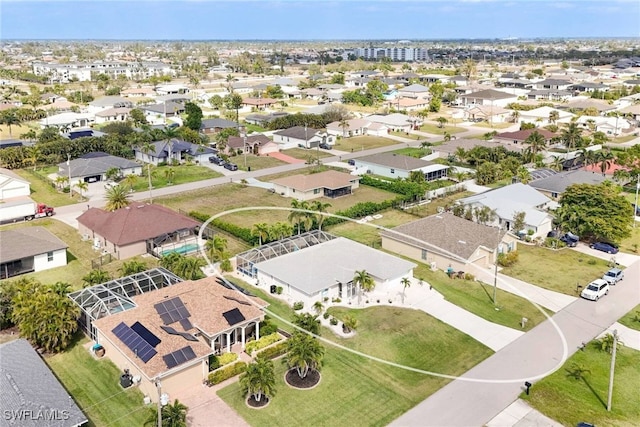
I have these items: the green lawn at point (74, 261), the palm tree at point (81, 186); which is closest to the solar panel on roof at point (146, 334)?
the green lawn at point (74, 261)

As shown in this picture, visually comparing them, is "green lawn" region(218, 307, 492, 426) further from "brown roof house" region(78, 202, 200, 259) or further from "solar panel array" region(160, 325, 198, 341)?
"brown roof house" region(78, 202, 200, 259)

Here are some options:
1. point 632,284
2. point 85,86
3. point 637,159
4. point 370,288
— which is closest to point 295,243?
point 370,288

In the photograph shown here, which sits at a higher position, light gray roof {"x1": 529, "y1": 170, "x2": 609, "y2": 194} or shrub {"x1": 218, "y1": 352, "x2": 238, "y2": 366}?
light gray roof {"x1": 529, "y1": 170, "x2": 609, "y2": 194}

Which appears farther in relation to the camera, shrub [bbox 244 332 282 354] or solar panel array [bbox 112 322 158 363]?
shrub [bbox 244 332 282 354]

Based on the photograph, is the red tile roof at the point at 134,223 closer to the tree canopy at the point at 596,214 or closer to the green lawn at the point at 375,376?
the green lawn at the point at 375,376

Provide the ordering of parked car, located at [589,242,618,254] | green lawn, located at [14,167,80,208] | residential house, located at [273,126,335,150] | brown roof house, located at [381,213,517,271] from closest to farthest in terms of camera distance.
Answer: brown roof house, located at [381,213,517,271], parked car, located at [589,242,618,254], green lawn, located at [14,167,80,208], residential house, located at [273,126,335,150]

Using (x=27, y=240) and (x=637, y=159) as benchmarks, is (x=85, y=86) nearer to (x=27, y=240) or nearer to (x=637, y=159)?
(x=27, y=240)

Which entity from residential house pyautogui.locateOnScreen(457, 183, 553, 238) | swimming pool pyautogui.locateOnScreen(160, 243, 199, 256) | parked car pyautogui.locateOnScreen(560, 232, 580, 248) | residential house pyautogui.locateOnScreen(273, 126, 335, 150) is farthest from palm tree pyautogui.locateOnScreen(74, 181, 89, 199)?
parked car pyautogui.locateOnScreen(560, 232, 580, 248)
